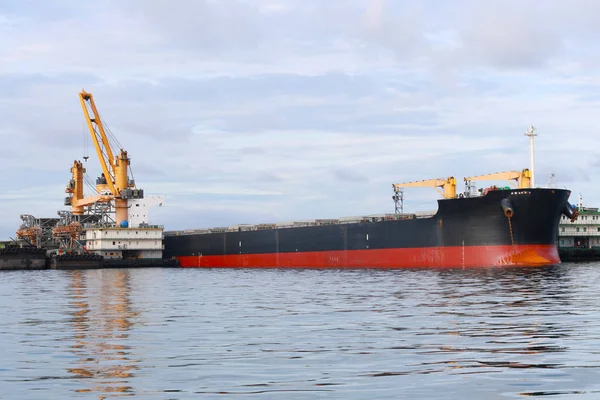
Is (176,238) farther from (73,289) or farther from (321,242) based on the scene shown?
(73,289)

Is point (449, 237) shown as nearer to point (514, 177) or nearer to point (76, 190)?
point (514, 177)

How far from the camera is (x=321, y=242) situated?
69.6m

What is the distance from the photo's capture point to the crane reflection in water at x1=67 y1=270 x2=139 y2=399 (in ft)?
42.6

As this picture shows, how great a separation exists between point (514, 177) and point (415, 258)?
10698 mm

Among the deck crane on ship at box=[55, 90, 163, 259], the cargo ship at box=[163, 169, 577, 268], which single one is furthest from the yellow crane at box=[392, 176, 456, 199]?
the deck crane on ship at box=[55, 90, 163, 259]

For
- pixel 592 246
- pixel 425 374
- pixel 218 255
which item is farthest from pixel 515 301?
pixel 592 246

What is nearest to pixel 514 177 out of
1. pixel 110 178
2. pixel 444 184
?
pixel 444 184

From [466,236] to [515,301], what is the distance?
103 feet

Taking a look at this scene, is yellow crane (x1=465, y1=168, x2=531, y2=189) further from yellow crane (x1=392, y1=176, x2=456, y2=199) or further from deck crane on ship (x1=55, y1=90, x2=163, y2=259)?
deck crane on ship (x1=55, y1=90, x2=163, y2=259)

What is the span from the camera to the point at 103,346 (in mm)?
17281

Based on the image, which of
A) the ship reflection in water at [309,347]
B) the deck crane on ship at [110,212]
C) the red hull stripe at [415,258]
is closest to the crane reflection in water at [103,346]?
the ship reflection in water at [309,347]

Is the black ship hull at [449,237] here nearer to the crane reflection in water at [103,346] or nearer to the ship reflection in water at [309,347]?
the ship reflection in water at [309,347]

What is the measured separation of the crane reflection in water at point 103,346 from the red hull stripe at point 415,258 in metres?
32.7

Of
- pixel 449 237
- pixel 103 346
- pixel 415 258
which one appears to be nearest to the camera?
pixel 103 346
